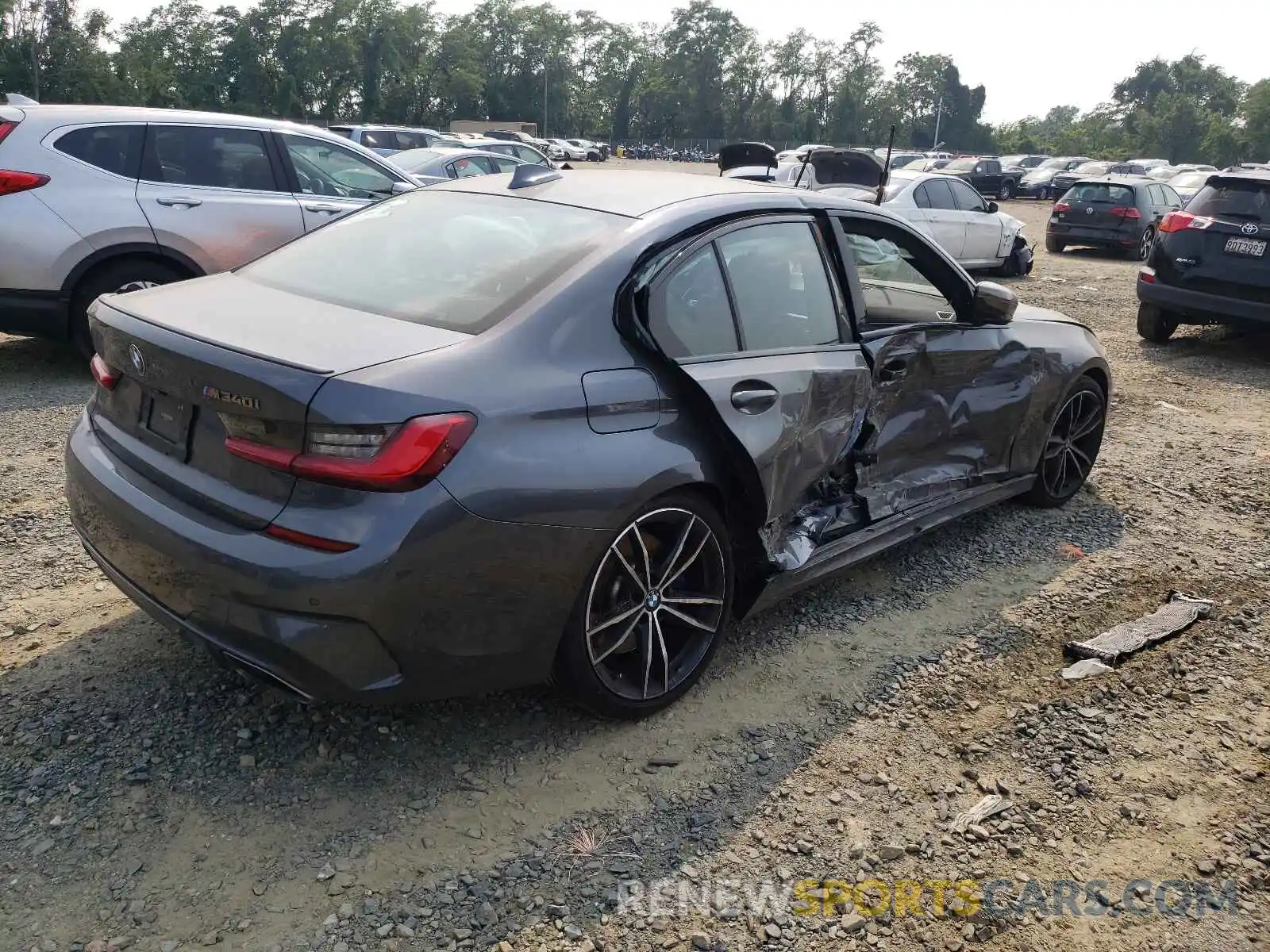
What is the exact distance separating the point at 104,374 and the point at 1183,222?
30.6 feet

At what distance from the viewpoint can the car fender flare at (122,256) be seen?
20.7 feet

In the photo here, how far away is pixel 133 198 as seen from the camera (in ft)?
21.3

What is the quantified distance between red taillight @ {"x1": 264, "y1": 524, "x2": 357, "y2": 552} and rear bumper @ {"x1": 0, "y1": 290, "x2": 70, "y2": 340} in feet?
15.8

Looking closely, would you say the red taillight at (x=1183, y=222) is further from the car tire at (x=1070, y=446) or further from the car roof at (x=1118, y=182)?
the car roof at (x=1118, y=182)

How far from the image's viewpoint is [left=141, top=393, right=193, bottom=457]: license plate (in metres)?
2.73

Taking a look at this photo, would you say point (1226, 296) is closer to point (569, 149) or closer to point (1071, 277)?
point (1071, 277)

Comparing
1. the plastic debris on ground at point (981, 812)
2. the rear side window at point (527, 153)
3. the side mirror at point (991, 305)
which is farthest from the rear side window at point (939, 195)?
the plastic debris on ground at point (981, 812)

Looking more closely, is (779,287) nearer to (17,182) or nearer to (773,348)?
(773,348)

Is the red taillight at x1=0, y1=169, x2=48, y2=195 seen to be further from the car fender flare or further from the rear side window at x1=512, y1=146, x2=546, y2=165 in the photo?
the rear side window at x1=512, y1=146, x2=546, y2=165

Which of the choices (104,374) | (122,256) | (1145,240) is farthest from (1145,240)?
(104,374)

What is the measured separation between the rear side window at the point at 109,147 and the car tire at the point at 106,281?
0.58 metres

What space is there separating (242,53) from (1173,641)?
321 feet

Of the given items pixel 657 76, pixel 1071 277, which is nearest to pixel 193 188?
pixel 1071 277

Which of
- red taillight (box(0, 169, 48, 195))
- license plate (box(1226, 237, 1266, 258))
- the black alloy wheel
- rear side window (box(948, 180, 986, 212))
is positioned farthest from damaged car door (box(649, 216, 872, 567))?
the black alloy wheel
